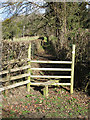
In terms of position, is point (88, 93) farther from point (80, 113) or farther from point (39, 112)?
point (39, 112)

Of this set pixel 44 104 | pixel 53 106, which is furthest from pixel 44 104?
pixel 53 106

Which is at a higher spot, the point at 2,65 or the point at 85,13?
the point at 85,13

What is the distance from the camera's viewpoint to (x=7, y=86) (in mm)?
4492

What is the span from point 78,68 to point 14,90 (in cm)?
260

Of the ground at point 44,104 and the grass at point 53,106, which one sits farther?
the grass at point 53,106

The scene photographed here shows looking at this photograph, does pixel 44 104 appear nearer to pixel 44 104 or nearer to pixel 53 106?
pixel 44 104

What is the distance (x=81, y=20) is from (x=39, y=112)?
880 cm

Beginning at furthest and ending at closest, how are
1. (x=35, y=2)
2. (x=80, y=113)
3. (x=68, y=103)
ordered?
(x=35, y=2), (x=68, y=103), (x=80, y=113)

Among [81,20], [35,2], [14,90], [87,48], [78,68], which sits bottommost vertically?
[14,90]

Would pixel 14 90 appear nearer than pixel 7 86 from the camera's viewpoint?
No

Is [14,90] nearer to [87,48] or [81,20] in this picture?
[87,48]

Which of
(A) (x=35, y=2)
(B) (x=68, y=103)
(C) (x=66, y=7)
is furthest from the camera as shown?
(A) (x=35, y=2)

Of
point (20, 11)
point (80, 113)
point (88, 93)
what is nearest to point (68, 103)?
point (80, 113)

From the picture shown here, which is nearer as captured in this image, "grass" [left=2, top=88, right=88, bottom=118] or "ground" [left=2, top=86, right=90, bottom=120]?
"ground" [left=2, top=86, right=90, bottom=120]
